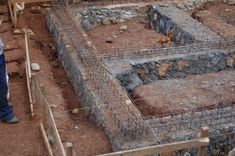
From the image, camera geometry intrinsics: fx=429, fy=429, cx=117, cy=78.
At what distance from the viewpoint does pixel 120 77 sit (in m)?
8.46

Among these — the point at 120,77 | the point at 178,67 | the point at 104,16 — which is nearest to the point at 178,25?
the point at 178,67

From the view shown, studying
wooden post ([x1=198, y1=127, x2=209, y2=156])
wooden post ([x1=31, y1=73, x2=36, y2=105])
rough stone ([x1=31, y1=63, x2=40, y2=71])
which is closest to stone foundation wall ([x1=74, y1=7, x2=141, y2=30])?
rough stone ([x1=31, y1=63, x2=40, y2=71])

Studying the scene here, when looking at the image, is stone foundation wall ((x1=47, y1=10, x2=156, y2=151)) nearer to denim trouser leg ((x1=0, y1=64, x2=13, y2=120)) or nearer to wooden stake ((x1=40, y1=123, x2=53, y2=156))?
wooden stake ((x1=40, y1=123, x2=53, y2=156))

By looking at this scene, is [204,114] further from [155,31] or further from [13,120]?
[155,31]

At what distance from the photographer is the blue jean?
669 cm

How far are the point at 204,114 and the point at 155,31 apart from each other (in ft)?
15.5

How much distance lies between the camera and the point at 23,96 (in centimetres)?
779

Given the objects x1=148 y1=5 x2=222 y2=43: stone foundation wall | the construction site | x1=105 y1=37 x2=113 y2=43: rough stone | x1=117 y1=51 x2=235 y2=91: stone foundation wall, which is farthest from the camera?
x1=105 y1=37 x2=113 y2=43: rough stone

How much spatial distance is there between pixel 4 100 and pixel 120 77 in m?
2.49

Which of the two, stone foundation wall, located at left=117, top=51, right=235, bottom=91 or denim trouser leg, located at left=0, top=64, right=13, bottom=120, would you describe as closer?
denim trouser leg, located at left=0, top=64, right=13, bottom=120

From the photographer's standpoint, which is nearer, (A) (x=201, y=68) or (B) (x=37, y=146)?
(B) (x=37, y=146)

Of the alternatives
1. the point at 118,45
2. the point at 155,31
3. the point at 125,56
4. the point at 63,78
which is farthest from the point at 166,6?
the point at 63,78

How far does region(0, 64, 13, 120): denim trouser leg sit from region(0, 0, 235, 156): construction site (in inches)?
6.4

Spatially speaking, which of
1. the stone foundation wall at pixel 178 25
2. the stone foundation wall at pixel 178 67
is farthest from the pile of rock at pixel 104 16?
the stone foundation wall at pixel 178 67
